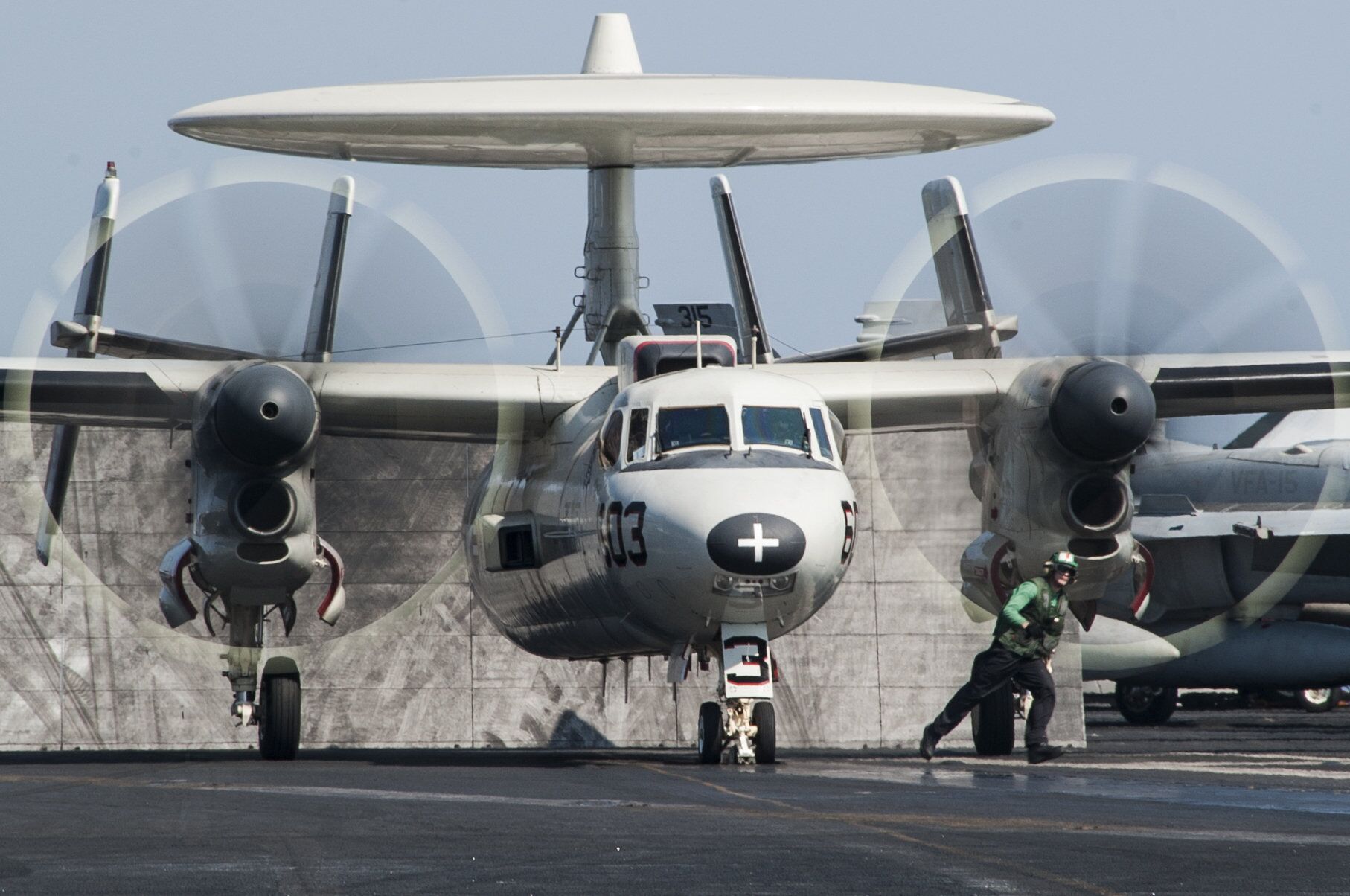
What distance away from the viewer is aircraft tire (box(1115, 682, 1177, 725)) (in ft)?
104

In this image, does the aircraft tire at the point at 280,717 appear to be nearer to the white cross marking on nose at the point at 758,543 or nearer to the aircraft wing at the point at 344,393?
the aircraft wing at the point at 344,393

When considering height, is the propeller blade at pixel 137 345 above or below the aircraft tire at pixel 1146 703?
above

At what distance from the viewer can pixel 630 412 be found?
1580 cm

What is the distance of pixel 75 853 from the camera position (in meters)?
7.75

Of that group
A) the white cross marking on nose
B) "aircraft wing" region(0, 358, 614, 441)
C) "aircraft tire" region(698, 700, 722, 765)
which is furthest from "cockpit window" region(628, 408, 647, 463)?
"aircraft wing" region(0, 358, 614, 441)

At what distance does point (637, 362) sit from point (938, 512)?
10.9m

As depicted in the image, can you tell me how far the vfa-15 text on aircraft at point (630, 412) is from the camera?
14.7m

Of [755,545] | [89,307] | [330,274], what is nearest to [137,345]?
[89,307]

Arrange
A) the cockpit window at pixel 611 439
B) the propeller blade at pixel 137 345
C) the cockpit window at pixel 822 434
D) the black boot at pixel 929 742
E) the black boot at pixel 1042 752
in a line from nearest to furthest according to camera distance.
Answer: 1. the black boot at pixel 1042 752
2. the black boot at pixel 929 742
3. the cockpit window at pixel 822 434
4. the cockpit window at pixel 611 439
5. the propeller blade at pixel 137 345

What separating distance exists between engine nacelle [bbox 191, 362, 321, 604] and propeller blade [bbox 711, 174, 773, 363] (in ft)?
27.3

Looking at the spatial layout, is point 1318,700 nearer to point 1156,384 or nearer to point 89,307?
point 1156,384

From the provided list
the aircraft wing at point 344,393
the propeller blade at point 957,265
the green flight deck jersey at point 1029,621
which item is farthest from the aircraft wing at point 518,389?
the green flight deck jersey at point 1029,621

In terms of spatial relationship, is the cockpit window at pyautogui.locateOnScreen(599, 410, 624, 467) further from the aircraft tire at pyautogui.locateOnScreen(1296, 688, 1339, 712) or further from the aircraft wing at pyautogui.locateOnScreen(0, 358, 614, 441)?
the aircraft tire at pyautogui.locateOnScreen(1296, 688, 1339, 712)

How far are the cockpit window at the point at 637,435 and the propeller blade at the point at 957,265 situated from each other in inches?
314
